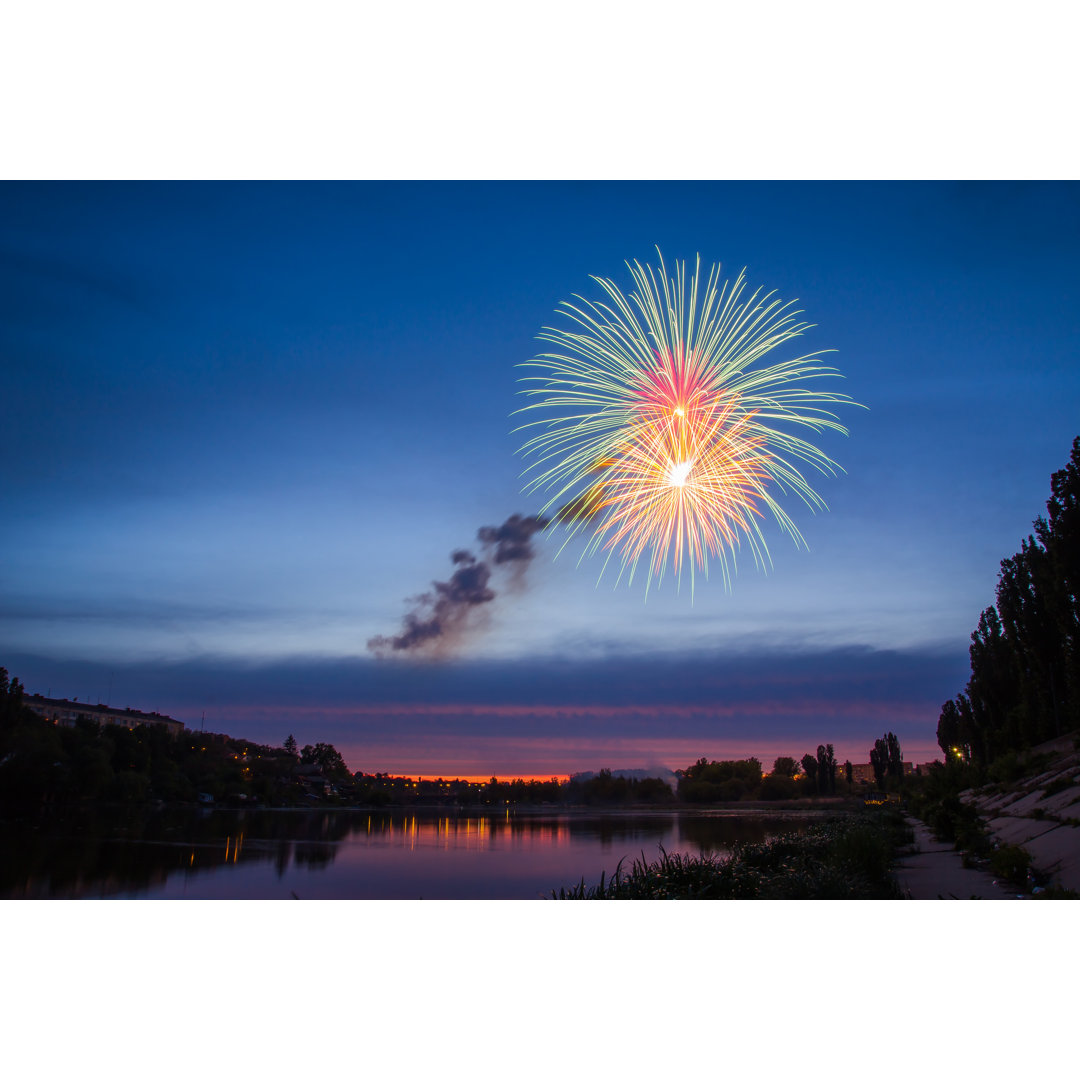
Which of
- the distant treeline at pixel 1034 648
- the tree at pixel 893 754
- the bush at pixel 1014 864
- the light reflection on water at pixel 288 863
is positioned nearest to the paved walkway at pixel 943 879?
the bush at pixel 1014 864

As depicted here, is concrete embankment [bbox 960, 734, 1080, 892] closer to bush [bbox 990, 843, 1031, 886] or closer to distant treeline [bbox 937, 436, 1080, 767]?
bush [bbox 990, 843, 1031, 886]

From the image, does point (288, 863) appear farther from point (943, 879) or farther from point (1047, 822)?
point (1047, 822)

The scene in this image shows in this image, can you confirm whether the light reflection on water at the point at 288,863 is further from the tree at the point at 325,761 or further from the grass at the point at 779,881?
the tree at the point at 325,761

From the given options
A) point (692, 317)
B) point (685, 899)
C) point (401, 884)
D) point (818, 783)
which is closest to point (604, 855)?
point (401, 884)

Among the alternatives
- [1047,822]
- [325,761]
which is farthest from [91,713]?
[1047,822]

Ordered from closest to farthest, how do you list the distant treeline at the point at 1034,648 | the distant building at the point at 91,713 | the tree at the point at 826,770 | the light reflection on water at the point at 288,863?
the light reflection on water at the point at 288,863 → the distant treeline at the point at 1034,648 → the distant building at the point at 91,713 → the tree at the point at 826,770
